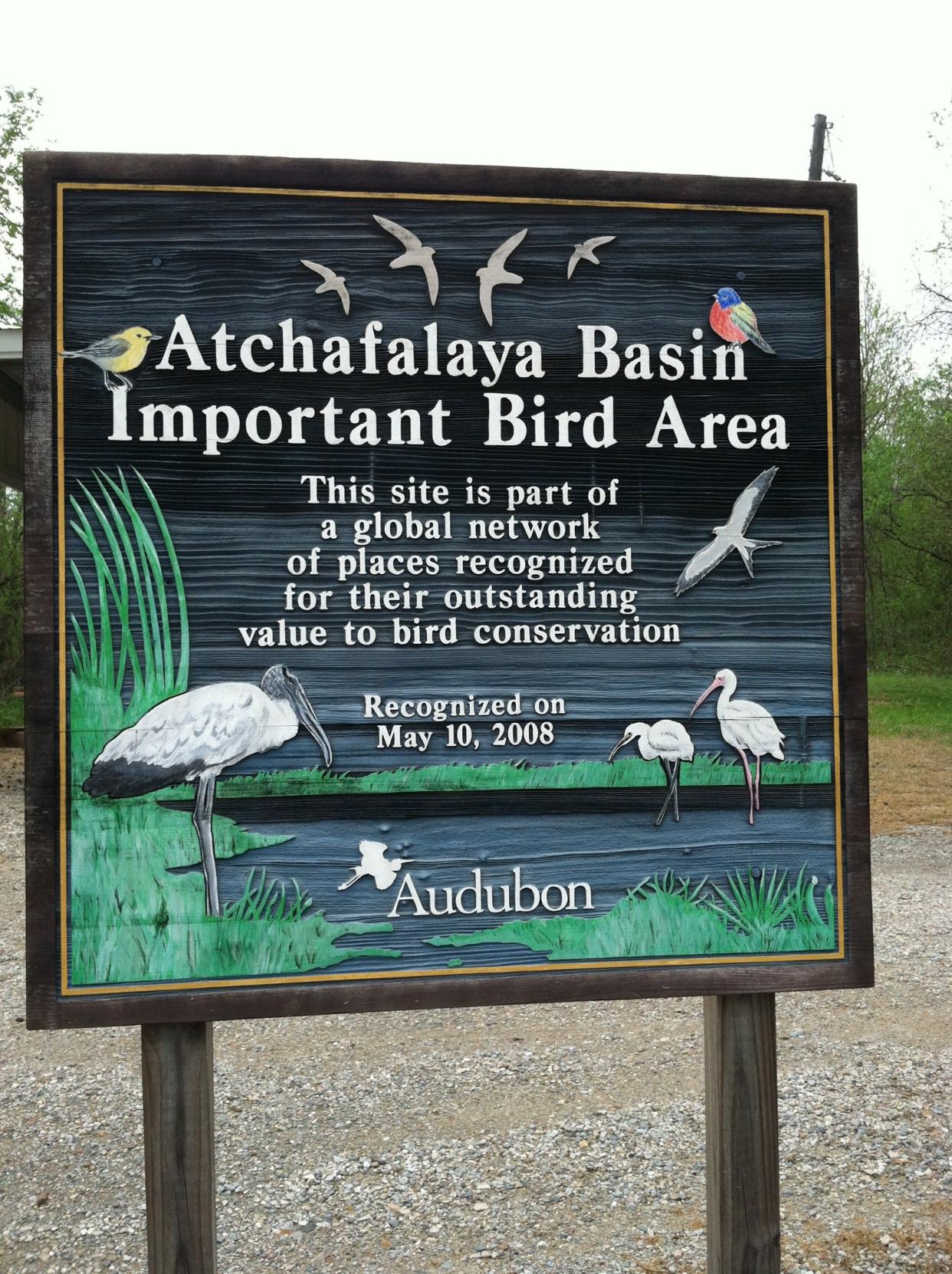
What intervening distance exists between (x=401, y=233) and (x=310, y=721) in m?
1.14

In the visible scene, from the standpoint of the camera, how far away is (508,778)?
Answer: 2379 millimetres

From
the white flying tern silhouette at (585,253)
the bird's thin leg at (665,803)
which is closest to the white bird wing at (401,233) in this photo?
the white flying tern silhouette at (585,253)

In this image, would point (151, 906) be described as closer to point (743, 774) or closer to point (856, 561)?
point (743, 774)

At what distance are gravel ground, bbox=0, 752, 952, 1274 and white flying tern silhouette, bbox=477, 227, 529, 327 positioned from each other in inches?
120

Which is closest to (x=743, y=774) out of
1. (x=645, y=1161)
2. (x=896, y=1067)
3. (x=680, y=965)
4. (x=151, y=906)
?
(x=680, y=965)

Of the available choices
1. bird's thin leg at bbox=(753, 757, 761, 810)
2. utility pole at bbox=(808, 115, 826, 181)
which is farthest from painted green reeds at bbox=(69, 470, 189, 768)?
utility pole at bbox=(808, 115, 826, 181)

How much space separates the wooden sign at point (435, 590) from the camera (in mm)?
2273

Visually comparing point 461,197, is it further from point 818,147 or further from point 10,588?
point 10,588

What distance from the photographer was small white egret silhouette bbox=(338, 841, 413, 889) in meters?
2.33

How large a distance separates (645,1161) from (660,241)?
3.45 metres

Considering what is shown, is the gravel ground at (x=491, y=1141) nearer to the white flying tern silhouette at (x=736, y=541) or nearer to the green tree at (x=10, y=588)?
the white flying tern silhouette at (x=736, y=541)

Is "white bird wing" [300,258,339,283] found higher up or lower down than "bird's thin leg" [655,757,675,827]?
higher up

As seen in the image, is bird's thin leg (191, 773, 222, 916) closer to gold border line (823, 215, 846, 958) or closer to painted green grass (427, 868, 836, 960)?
painted green grass (427, 868, 836, 960)

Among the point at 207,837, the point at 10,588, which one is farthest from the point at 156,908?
the point at 10,588
